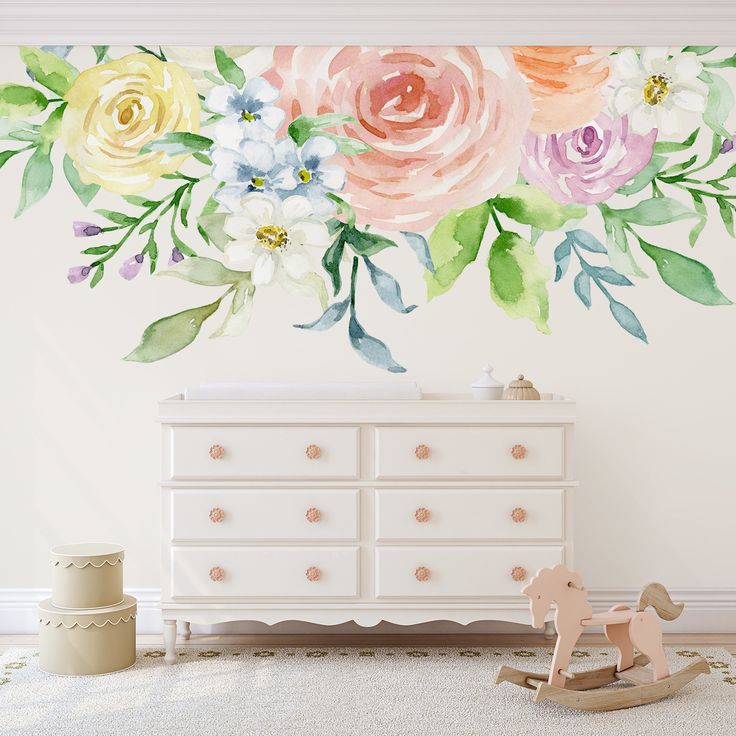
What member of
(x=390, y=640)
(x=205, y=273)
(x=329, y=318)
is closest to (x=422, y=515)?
(x=390, y=640)

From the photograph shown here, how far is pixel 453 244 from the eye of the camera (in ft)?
11.5

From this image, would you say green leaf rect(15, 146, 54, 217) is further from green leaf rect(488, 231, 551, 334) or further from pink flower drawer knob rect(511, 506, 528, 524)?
pink flower drawer knob rect(511, 506, 528, 524)

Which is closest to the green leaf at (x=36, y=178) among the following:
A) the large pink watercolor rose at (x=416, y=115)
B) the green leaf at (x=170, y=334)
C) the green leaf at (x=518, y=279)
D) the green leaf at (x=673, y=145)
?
the green leaf at (x=170, y=334)

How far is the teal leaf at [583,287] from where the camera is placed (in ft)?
11.5

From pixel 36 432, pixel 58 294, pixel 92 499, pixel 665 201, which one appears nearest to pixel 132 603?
pixel 92 499

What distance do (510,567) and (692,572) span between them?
0.93 m

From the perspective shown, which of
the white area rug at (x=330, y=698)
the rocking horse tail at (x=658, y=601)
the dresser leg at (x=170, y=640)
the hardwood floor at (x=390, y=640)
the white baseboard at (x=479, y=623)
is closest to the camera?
the white area rug at (x=330, y=698)

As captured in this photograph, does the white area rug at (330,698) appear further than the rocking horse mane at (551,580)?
No

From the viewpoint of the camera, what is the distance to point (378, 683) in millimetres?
2893

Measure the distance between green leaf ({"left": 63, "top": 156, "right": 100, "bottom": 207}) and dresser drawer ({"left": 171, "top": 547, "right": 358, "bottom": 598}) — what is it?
1439 millimetres

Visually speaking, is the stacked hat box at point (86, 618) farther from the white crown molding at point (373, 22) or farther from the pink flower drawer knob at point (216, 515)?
the white crown molding at point (373, 22)

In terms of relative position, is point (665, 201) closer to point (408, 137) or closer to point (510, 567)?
point (408, 137)

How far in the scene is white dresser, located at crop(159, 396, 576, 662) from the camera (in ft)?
9.93

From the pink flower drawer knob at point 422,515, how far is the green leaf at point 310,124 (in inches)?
58.7
